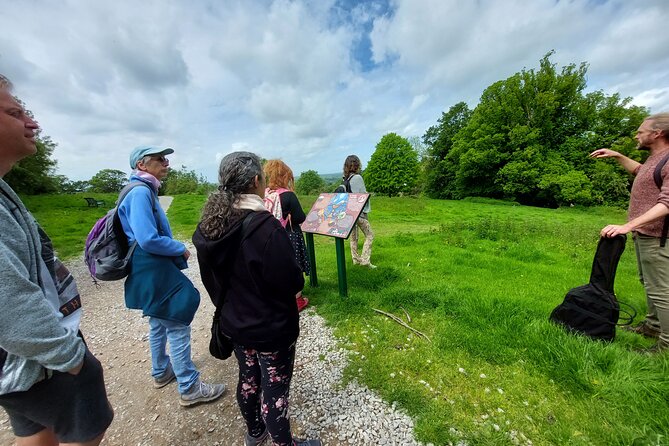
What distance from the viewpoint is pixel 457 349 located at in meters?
3.46

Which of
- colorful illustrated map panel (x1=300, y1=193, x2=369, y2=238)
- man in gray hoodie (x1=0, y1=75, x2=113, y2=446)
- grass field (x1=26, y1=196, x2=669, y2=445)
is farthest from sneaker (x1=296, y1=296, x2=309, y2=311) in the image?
man in gray hoodie (x1=0, y1=75, x2=113, y2=446)

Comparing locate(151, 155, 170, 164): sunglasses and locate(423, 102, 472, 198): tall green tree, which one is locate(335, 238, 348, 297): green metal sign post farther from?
locate(423, 102, 472, 198): tall green tree

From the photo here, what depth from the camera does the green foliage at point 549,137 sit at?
25703mm

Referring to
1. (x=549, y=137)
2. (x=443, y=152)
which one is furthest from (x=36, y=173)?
(x=549, y=137)

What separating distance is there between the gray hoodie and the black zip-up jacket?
0.73 m

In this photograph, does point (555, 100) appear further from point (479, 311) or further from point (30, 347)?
point (30, 347)

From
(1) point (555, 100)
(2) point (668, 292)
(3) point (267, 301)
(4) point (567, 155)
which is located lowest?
(2) point (668, 292)

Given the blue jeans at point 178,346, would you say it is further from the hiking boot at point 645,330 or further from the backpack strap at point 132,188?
the hiking boot at point 645,330

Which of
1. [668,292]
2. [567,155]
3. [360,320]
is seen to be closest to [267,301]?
[360,320]

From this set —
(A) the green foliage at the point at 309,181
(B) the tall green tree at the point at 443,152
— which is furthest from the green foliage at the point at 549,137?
(A) the green foliage at the point at 309,181

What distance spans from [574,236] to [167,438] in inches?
481

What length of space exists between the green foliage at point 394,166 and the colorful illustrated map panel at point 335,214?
35.4m

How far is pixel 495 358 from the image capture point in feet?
10.6

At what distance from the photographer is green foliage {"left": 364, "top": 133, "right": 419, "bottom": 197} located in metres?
39.9
